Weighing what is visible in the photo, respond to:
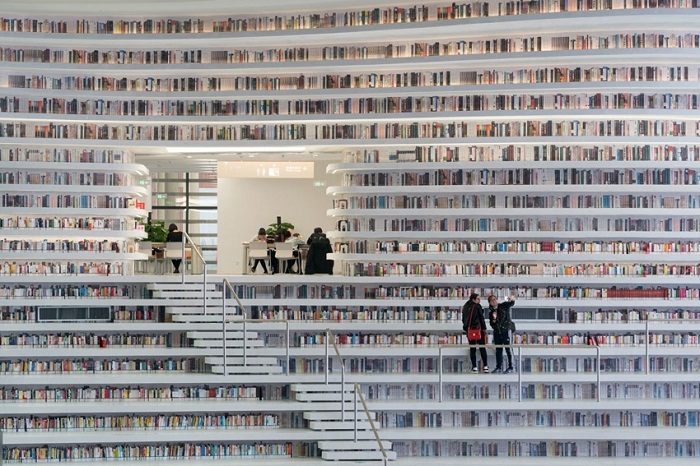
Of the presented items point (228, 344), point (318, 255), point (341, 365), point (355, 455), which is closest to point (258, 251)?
point (318, 255)

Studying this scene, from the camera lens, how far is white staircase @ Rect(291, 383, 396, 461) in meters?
12.3

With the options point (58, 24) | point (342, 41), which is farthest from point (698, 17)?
point (58, 24)

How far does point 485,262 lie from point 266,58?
3.99 m

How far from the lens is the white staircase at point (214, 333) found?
44.3 feet

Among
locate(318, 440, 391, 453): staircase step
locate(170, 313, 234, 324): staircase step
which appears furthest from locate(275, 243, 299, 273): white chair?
locate(318, 440, 391, 453): staircase step

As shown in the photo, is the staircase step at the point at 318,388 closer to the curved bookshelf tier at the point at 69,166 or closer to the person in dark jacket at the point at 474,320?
the person in dark jacket at the point at 474,320

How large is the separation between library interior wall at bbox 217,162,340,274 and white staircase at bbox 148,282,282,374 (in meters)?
4.71

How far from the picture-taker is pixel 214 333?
45.6 feet

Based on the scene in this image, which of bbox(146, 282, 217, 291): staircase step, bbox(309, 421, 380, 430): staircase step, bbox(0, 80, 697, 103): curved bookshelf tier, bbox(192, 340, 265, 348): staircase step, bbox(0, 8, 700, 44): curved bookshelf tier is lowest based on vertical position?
bbox(309, 421, 380, 430): staircase step

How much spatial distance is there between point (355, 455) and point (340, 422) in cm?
52

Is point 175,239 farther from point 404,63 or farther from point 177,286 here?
point 404,63

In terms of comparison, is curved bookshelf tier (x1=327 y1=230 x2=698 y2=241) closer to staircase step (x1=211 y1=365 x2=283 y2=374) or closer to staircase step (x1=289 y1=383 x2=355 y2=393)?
staircase step (x1=211 y1=365 x2=283 y2=374)

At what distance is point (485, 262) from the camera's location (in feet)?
47.9

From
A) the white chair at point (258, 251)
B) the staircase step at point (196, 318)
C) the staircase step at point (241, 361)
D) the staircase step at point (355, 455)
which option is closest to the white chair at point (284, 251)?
the white chair at point (258, 251)
